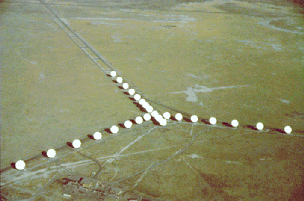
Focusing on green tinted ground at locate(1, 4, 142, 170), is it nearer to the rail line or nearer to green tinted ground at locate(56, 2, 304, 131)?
the rail line

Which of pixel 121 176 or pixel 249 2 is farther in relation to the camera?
pixel 249 2

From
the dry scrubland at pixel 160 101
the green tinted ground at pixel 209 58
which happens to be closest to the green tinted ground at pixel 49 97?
the dry scrubland at pixel 160 101

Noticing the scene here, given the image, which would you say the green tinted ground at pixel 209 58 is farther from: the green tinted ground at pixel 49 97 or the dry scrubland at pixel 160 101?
the green tinted ground at pixel 49 97

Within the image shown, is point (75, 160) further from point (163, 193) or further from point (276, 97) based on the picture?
point (276, 97)

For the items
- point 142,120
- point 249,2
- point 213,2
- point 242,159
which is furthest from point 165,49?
point 249,2

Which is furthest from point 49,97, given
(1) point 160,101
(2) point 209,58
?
(2) point 209,58

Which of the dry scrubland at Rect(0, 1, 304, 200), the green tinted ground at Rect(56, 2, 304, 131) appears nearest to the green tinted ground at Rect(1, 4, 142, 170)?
the dry scrubland at Rect(0, 1, 304, 200)

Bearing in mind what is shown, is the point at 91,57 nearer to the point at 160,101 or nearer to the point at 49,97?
the point at 49,97

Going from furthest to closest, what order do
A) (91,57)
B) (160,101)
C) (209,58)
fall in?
(209,58) → (91,57) → (160,101)
